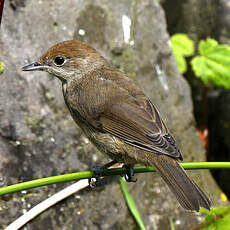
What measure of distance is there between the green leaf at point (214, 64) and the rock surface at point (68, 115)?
27 centimetres

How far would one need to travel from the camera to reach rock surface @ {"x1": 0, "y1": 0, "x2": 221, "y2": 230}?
3.29 metres

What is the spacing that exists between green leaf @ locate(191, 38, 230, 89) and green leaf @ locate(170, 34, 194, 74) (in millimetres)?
315

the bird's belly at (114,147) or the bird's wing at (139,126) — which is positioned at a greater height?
the bird's wing at (139,126)

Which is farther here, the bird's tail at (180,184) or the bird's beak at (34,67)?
the bird's beak at (34,67)

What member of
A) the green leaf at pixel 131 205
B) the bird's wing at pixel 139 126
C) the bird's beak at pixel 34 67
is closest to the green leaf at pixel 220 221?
the bird's wing at pixel 139 126

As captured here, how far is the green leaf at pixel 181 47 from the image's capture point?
15.9 feet

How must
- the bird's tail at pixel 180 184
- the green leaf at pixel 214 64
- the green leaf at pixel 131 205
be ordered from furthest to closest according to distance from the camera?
Result: the green leaf at pixel 214 64
the green leaf at pixel 131 205
the bird's tail at pixel 180 184

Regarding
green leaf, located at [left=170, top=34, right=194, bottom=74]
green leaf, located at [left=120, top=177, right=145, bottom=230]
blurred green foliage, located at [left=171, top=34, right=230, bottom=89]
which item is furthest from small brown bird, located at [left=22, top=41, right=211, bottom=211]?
green leaf, located at [left=170, top=34, right=194, bottom=74]

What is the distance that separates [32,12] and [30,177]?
57.0 inches

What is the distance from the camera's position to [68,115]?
3619 mm

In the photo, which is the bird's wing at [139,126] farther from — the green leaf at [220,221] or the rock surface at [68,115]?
the green leaf at [220,221]

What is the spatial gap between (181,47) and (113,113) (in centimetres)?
226

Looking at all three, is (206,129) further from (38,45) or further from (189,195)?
(189,195)

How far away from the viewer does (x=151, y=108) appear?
295 cm
